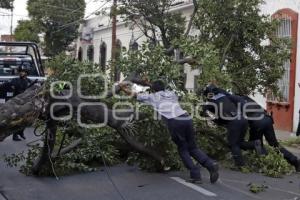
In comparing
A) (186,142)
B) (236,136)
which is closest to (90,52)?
(236,136)

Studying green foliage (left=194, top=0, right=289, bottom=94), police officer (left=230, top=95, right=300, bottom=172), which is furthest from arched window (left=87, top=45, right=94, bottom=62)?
police officer (left=230, top=95, right=300, bottom=172)

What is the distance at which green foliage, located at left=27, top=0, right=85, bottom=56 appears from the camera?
43062 millimetres

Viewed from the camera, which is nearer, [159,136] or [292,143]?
[159,136]

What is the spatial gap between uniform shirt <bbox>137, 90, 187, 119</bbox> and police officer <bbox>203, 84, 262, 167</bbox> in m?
1.00

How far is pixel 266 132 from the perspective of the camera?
9.82m

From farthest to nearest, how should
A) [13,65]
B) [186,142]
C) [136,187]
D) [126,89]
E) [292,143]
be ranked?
1. [13,65]
2. [292,143]
3. [126,89]
4. [186,142]
5. [136,187]

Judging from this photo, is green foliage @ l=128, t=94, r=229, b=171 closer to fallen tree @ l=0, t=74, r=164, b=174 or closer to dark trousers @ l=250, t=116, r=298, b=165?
fallen tree @ l=0, t=74, r=164, b=174

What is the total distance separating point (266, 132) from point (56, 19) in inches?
1415

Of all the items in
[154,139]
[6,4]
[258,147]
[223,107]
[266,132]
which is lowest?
[258,147]

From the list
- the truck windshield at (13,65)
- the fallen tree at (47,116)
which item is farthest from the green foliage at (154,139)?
the truck windshield at (13,65)

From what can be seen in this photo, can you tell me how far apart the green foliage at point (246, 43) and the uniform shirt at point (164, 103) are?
13.7ft

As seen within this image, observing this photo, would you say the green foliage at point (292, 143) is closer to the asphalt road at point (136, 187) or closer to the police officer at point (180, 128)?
the asphalt road at point (136, 187)

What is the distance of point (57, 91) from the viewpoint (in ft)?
27.0

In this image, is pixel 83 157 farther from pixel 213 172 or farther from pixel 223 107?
pixel 223 107
